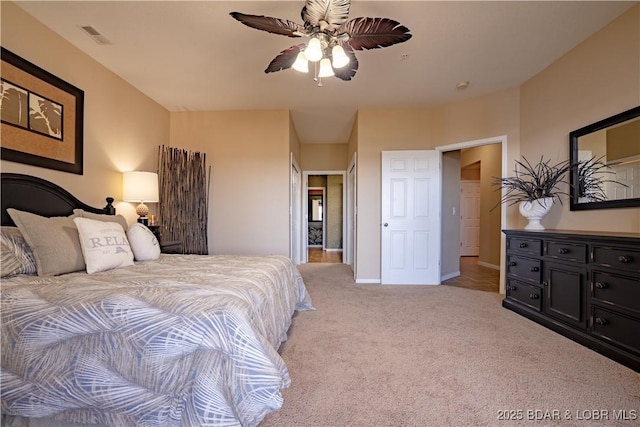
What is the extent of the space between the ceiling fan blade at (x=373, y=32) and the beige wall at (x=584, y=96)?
1873mm

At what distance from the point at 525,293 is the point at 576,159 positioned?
54.8 inches

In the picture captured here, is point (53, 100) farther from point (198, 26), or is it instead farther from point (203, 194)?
point (203, 194)

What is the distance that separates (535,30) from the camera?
2494 millimetres

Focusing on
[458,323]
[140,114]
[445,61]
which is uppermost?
[445,61]

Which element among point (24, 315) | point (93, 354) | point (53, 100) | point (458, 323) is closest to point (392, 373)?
point (458, 323)

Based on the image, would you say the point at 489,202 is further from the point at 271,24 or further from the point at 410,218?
the point at 271,24

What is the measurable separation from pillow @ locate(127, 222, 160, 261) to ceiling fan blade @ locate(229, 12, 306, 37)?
5.93ft

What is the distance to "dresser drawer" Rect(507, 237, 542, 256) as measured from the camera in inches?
106

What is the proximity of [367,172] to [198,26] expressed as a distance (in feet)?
9.47

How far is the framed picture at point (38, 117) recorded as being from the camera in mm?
2113

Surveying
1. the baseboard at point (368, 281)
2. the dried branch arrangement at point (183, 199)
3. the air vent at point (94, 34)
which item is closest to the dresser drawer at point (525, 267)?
the baseboard at point (368, 281)

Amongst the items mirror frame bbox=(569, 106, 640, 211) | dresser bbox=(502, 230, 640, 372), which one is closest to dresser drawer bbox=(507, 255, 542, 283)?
dresser bbox=(502, 230, 640, 372)

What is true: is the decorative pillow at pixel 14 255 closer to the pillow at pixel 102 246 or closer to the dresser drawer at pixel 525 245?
the pillow at pixel 102 246

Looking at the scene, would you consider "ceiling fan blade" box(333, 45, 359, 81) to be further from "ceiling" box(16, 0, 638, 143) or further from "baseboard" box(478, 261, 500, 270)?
"baseboard" box(478, 261, 500, 270)
